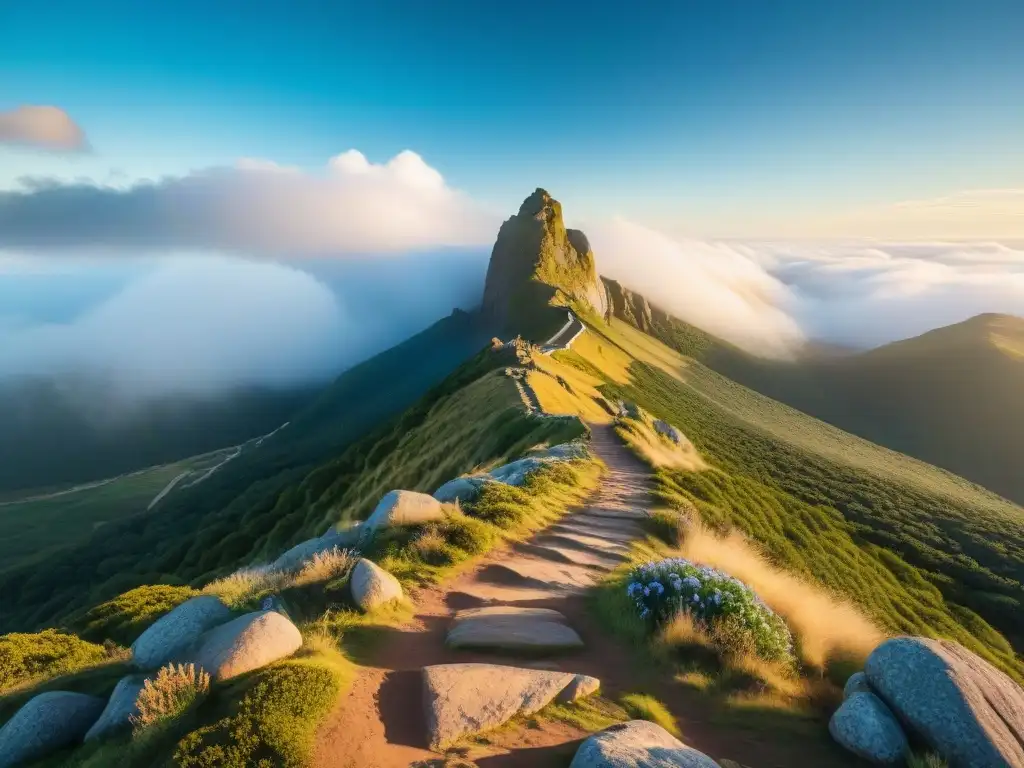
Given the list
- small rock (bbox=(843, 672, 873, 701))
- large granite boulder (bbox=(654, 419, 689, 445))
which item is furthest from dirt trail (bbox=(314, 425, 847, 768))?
large granite boulder (bbox=(654, 419, 689, 445))

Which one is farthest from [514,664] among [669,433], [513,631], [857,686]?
[669,433]

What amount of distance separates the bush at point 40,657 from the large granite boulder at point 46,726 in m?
3.47

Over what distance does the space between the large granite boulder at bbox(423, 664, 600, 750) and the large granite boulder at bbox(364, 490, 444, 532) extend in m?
6.11

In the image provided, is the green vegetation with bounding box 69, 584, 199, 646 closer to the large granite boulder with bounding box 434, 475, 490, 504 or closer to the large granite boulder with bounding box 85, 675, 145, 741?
the large granite boulder with bounding box 434, 475, 490, 504

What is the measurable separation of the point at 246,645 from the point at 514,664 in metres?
3.94

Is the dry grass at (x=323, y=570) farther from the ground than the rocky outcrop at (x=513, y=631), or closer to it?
farther from the ground

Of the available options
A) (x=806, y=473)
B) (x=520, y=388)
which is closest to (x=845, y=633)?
(x=520, y=388)

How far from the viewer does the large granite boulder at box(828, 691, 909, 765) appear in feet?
24.7

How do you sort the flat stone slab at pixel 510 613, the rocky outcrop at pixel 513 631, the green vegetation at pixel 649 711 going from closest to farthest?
the green vegetation at pixel 649 711
the rocky outcrop at pixel 513 631
the flat stone slab at pixel 510 613

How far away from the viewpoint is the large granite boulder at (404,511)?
14.0 meters

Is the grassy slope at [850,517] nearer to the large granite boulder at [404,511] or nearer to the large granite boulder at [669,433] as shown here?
the large granite boulder at [669,433]

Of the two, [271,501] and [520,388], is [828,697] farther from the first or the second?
[271,501]

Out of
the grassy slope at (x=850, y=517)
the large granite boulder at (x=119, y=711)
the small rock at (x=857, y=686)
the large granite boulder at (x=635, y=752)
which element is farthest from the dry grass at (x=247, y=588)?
the grassy slope at (x=850, y=517)

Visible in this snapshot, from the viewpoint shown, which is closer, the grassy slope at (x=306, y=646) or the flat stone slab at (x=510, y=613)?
the grassy slope at (x=306, y=646)
